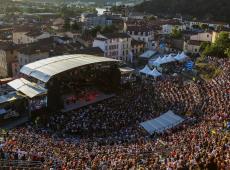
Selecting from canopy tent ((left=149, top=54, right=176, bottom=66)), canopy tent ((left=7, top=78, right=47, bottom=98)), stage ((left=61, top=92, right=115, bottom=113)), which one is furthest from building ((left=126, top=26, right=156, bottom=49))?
canopy tent ((left=7, top=78, right=47, bottom=98))

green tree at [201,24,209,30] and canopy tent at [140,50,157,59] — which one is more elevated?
green tree at [201,24,209,30]

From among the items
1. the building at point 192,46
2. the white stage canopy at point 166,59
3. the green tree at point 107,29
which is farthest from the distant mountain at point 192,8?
the white stage canopy at point 166,59

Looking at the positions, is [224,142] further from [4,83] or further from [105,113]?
[4,83]

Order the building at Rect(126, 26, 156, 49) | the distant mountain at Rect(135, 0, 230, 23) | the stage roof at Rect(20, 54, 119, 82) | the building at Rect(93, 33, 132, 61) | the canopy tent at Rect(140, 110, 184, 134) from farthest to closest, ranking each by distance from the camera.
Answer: the distant mountain at Rect(135, 0, 230, 23) → the building at Rect(126, 26, 156, 49) → the building at Rect(93, 33, 132, 61) → the stage roof at Rect(20, 54, 119, 82) → the canopy tent at Rect(140, 110, 184, 134)

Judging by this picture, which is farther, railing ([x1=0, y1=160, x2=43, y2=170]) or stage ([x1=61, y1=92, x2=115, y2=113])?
stage ([x1=61, y1=92, x2=115, y2=113])

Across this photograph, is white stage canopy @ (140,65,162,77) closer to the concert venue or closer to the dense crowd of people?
the dense crowd of people

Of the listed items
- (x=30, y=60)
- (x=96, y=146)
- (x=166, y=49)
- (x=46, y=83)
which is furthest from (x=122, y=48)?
(x=96, y=146)

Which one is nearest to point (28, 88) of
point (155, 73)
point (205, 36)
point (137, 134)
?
point (137, 134)
